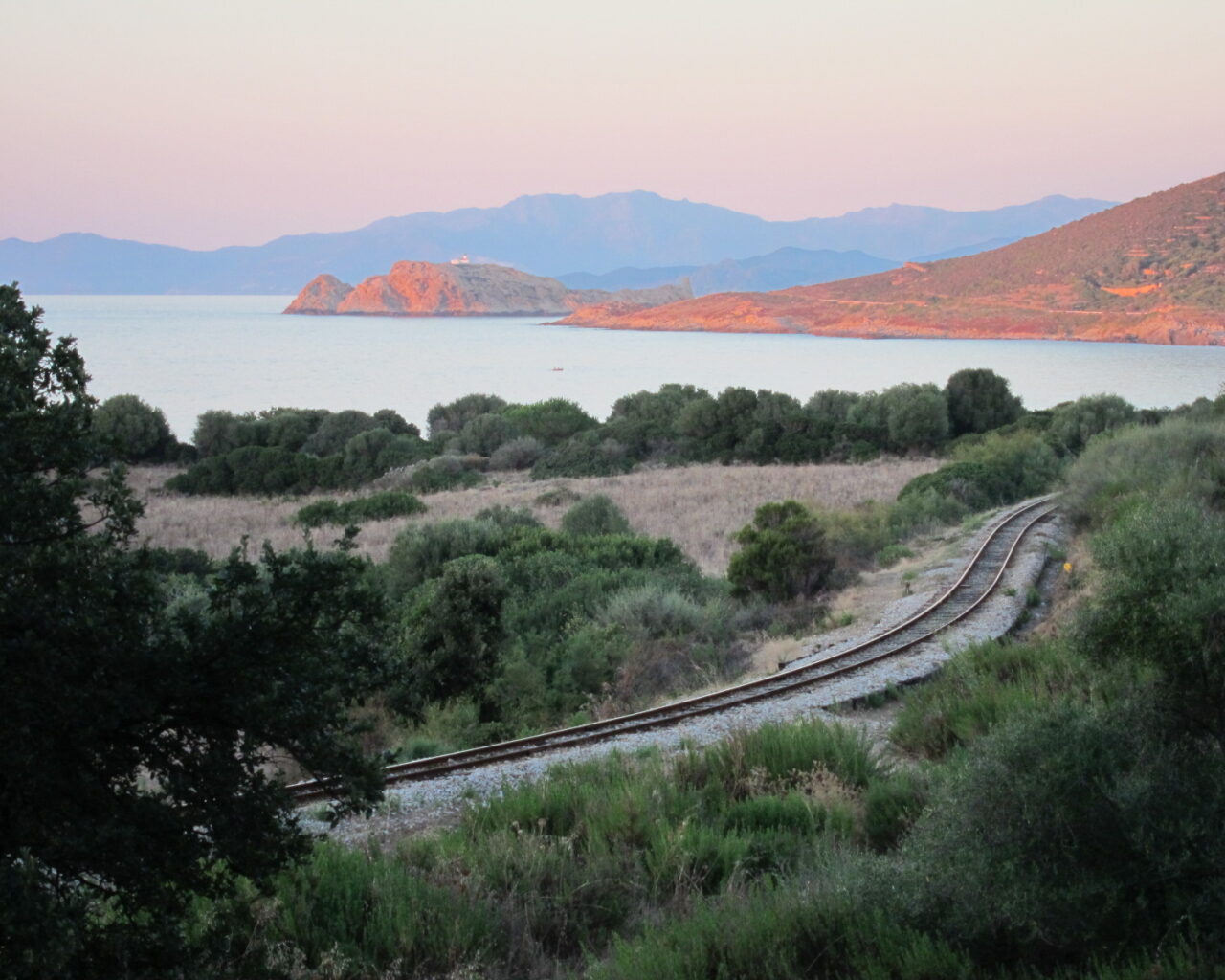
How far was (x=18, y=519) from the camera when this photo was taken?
346cm

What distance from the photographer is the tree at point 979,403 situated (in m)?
50.3

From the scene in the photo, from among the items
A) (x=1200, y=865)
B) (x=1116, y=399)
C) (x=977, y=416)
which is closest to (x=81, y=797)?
(x=1200, y=865)

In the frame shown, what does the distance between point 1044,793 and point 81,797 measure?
3623 millimetres

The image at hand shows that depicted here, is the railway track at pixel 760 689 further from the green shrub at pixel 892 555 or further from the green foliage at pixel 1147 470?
the green foliage at pixel 1147 470

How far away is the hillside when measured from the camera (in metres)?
94.9

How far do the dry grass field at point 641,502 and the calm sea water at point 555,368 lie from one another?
2301 cm

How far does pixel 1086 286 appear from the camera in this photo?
108m

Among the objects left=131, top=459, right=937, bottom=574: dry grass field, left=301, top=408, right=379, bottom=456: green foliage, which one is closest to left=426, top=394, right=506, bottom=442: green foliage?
left=301, top=408, right=379, bottom=456: green foliage

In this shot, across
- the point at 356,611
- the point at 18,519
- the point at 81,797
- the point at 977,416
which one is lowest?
the point at 977,416

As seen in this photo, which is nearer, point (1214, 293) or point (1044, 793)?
point (1044, 793)

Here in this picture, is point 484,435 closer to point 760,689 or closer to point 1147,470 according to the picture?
point 1147,470

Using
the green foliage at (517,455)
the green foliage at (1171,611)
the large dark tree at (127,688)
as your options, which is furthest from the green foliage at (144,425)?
the green foliage at (1171,611)

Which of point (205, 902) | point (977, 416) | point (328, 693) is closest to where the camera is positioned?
point (328, 693)

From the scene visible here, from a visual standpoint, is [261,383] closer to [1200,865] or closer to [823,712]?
[823,712]
